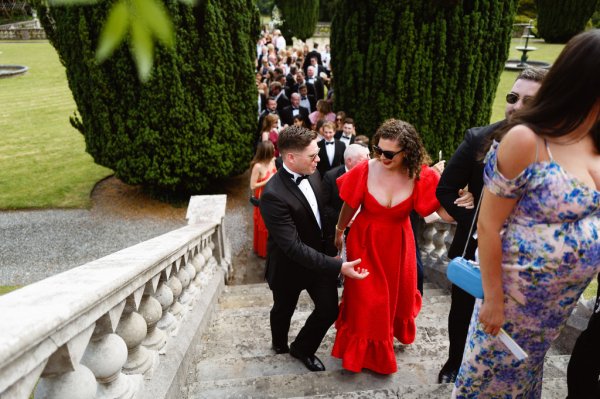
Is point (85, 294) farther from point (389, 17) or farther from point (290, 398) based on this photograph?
point (389, 17)

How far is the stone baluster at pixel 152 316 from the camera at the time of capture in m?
2.30

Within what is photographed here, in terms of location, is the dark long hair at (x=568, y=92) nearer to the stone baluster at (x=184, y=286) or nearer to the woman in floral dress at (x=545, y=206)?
the woman in floral dress at (x=545, y=206)

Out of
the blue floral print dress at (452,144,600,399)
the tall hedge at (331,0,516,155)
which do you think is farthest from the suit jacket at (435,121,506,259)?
the tall hedge at (331,0,516,155)

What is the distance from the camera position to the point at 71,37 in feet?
23.3

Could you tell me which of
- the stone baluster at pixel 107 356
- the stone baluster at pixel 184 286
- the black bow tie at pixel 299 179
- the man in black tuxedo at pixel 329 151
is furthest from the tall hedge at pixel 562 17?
the stone baluster at pixel 107 356

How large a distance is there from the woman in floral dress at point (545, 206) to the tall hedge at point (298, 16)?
33.9m

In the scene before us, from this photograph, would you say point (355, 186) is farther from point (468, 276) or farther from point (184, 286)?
point (184, 286)

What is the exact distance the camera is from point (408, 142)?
9.32ft

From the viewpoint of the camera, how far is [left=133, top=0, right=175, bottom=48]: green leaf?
919 mm

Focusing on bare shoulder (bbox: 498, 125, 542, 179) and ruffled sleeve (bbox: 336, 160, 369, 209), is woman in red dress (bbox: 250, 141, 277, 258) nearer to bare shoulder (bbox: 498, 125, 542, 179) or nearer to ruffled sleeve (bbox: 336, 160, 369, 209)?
ruffled sleeve (bbox: 336, 160, 369, 209)

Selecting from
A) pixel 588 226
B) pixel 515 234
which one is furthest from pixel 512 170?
pixel 588 226

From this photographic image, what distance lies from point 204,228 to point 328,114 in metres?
4.49

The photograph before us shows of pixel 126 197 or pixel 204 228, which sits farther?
pixel 126 197

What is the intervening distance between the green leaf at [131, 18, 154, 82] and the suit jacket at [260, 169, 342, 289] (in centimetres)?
200
